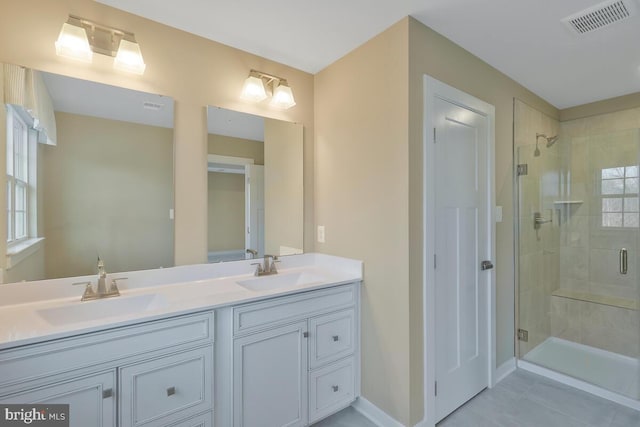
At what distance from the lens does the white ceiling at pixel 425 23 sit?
1622mm

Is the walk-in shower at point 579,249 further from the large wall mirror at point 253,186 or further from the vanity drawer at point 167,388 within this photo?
the vanity drawer at point 167,388

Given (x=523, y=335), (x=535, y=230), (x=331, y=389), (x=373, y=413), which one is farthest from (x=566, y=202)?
(x=331, y=389)

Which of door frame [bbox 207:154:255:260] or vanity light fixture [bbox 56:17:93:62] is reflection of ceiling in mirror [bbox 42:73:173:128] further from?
door frame [bbox 207:154:255:260]

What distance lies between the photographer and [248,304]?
5.07 feet

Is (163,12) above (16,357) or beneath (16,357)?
Result: above

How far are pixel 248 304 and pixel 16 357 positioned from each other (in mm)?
853

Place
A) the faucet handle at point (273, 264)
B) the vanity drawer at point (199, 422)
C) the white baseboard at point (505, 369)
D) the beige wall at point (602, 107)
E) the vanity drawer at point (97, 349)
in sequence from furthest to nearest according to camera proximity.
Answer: the beige wall at point (602, 107) < the white baseboard at point (505, 369) < the faucet handle at point (273, 264) < the vanity drawer at point (199, 422) < the vanity drawer at point (97, 349)

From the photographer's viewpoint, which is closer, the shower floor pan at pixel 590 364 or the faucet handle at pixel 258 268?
the faucet handle at pixel 258 268

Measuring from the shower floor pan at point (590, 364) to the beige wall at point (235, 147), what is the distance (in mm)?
2866

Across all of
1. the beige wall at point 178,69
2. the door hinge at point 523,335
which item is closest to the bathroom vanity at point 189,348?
the beige wall at point 178,69

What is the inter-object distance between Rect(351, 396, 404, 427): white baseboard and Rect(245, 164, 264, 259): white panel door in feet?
3.96

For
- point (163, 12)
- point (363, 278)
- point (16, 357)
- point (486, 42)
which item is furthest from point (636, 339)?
point (163, 12)

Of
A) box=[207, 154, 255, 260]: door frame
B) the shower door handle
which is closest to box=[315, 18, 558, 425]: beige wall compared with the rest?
box=[207, 154, 255, 260]: door frame

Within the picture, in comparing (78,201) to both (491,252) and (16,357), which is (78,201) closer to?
(16,357)
